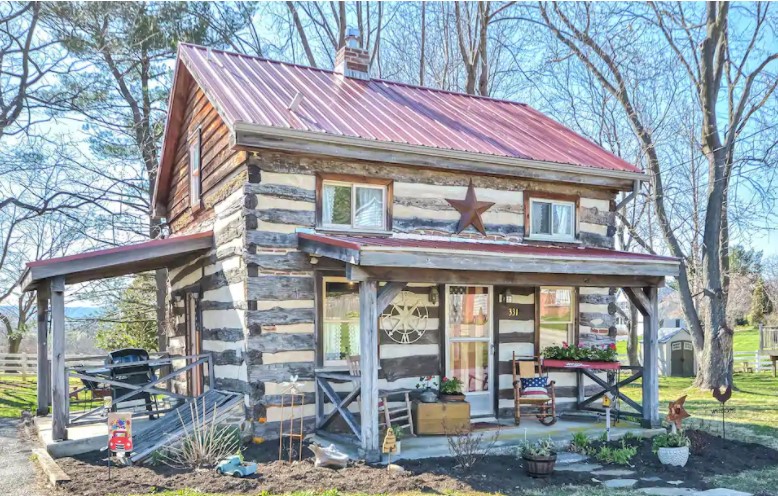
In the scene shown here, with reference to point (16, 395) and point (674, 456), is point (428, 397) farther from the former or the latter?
point (16, 395)

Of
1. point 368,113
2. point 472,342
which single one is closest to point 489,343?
point 472,342

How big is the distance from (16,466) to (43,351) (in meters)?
3.43

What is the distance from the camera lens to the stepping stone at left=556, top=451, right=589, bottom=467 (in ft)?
27.4

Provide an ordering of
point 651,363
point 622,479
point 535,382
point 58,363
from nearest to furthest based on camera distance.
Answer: point 622,479
point 58,363
point 651,363
point 535,382

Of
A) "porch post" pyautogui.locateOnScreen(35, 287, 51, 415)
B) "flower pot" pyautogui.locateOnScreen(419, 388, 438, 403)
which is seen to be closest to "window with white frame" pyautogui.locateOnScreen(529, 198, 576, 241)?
"flower pot" pyautogui.locateOnScreen(419, 388, 438, 403)

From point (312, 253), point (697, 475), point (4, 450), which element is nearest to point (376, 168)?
point (312, 253)

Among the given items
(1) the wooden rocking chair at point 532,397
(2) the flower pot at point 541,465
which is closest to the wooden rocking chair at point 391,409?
(1) the wooden rocking chair at point 532,397

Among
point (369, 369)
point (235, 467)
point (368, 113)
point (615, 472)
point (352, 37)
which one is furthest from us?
point (352, 37)

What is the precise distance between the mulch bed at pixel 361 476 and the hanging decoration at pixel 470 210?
12.3 feet

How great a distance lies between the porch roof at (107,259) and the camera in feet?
28.2

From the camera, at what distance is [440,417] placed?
9.24 metres

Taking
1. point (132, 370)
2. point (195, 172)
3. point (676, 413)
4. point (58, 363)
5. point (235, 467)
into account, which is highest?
point (195, 172)

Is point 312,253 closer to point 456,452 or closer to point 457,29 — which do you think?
point 456,452

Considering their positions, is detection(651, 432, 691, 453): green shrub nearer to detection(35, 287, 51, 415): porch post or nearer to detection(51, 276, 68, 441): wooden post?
detection(51, 276, 68, 441): wooden post
